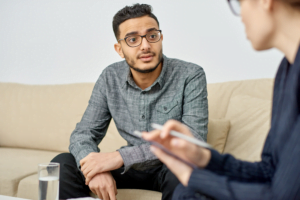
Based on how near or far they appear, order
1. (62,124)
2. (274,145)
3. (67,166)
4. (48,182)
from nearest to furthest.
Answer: (274,145) < (48,182) < (67,166) < (62,124)

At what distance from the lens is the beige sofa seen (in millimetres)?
1607

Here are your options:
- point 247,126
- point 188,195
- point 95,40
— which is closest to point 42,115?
point 95,40

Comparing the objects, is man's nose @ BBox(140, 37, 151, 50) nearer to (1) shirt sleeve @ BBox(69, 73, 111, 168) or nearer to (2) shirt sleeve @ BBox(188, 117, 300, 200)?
(1) shirt sleeve @ BBox(69, 73, 111, 168)

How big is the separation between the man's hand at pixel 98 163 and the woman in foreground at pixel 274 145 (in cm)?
69

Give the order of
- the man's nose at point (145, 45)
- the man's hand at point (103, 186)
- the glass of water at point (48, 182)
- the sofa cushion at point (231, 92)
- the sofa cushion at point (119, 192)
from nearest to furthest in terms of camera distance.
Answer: the glass of water at point (48, 182) → the man's hand at point (103, 186) → the sofa cushion at point (119, 192) → the man's nose at point (145, 45) → the sofa cushion at point (231, 92)

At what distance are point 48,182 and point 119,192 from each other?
574 millimetres

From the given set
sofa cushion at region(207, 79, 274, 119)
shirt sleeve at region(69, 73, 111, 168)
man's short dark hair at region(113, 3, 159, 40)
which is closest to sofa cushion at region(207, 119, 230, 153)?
sofa cushion at region(207, 79, 274, 119)

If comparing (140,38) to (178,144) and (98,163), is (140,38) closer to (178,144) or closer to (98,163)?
(98,163)

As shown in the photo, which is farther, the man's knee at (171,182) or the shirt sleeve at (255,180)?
the man's knee at (171,182)

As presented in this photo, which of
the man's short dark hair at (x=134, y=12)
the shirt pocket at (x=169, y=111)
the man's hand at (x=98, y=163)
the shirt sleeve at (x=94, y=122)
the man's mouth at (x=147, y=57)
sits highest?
the man's short dark hair at (x=134, y=12)

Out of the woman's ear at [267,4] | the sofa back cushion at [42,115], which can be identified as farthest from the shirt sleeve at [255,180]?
the sofa back cushion at [42,115]

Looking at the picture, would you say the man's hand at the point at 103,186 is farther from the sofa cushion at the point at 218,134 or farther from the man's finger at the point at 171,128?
the man's finger at the point at 171,128

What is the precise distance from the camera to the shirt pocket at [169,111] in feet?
4.96

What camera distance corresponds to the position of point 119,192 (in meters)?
1.50
